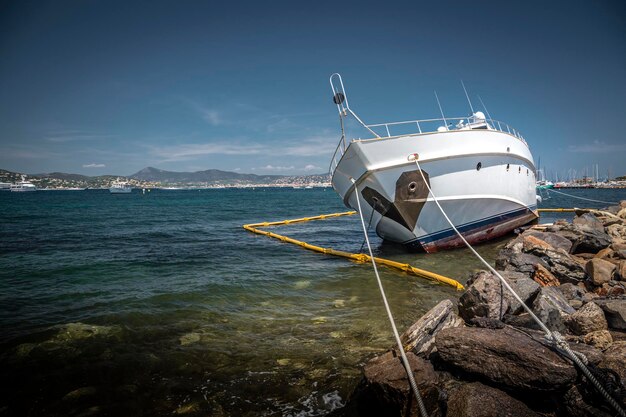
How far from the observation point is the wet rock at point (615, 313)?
15.5 feet

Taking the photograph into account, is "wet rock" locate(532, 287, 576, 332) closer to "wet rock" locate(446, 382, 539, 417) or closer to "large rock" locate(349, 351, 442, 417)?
"wet rock" locate(446, 382, 539, 417)

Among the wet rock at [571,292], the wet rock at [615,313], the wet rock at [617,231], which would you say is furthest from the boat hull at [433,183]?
the wet rock at [615,313]

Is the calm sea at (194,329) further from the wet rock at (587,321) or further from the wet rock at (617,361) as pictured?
the wet rock at (617,361)

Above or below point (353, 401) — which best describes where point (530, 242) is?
above

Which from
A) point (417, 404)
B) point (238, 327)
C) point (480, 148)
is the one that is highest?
point (480, 148)

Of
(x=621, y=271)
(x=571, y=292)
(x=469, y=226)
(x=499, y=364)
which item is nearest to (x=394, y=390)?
(x=499, y=364)

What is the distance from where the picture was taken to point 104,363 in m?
4.74

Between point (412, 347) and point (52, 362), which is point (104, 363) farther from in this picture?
point (412, 347)

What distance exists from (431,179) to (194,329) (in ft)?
27.2

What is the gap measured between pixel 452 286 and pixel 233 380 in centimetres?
632

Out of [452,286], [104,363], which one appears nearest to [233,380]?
[104,363]

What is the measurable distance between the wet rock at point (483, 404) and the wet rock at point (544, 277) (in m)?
5.50

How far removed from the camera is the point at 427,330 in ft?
13.9

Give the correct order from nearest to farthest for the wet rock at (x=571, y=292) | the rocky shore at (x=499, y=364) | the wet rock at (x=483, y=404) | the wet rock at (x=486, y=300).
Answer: the wet rock at (x=483, y=404) → the rocky shore at (x=499, y=364) → the wet rock at (x=486, y=300) → the wet rock at (x=571, y=292)
